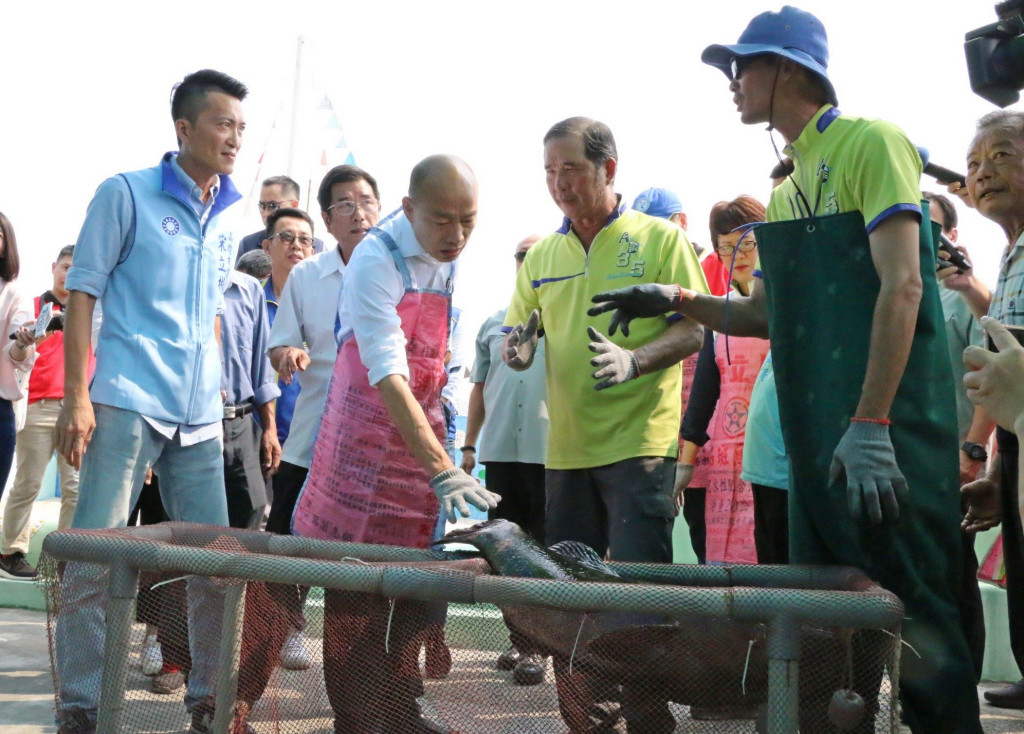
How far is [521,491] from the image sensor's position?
4.70m

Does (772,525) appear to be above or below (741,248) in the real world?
below

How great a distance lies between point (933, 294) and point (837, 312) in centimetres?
21

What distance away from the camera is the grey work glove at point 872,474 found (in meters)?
2.13

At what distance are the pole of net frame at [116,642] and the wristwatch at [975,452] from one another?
2.72 m

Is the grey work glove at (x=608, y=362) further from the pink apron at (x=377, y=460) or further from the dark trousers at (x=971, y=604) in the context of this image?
the dark trousers at (x=971, y=604)

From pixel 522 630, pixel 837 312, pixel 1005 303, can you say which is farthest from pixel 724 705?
pixel 1005 303

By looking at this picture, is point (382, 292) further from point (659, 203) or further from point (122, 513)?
point (659, 203)

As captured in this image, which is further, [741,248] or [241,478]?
[241,478]

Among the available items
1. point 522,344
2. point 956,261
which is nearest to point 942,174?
point 956,261

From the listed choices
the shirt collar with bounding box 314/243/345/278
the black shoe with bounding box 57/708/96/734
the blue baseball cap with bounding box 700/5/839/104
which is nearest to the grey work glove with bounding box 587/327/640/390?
the blue baseball cap with bounding box 700/5/839/104

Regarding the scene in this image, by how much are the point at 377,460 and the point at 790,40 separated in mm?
1583

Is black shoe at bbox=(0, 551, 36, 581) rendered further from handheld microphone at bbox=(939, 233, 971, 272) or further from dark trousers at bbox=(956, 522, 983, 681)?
handheld microphone at bbox=(939, 233, 971, 272)

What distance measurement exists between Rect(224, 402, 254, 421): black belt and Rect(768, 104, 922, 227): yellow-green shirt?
253cm

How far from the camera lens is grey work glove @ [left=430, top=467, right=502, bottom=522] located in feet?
8.68
